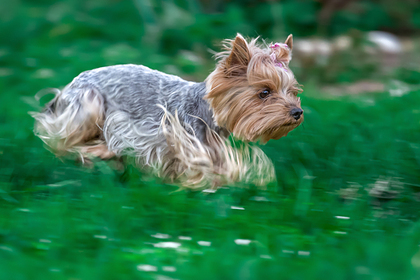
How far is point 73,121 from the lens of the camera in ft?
16.3

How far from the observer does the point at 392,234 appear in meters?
3.69

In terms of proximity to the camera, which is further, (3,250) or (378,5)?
(378,5)

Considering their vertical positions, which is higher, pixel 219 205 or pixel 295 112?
pixel 295 112

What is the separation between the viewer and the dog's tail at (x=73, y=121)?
16.1 feet

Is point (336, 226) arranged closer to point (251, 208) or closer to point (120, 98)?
point (251, 208)

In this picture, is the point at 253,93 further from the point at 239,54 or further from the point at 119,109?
the point at 119,109

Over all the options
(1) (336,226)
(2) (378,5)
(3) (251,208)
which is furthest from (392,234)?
(2) (378,5)

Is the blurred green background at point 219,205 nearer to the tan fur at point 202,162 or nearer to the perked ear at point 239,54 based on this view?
the tan fur at point 202,162

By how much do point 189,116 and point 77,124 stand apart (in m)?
1.06

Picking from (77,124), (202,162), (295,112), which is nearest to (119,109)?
(77,124)

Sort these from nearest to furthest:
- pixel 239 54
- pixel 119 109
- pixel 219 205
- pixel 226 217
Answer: pixel 226 217, pixel 219 205, pixel 239 54, pixel 119 109

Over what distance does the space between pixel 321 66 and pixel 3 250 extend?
892 cm

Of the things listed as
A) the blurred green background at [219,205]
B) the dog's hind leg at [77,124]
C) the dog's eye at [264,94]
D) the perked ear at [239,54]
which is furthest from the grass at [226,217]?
the perked ear at [239,54]

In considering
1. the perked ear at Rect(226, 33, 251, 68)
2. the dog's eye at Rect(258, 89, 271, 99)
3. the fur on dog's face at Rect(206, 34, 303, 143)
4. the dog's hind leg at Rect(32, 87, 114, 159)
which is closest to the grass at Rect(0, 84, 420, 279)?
the dog's hind leg at Rect(32, 87, 114, 159)
